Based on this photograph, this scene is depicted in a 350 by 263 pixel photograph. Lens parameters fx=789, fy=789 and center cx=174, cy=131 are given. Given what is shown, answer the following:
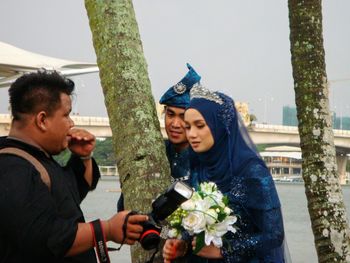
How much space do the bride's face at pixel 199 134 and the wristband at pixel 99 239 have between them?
28.9 inches

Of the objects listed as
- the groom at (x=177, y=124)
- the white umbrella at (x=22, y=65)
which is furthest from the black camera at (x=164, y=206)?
the white umbrella at (x=22, y=65)

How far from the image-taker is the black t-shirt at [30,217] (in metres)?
2.34

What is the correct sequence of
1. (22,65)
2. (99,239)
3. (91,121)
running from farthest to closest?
(91,121)
(22,65)
(99,239)

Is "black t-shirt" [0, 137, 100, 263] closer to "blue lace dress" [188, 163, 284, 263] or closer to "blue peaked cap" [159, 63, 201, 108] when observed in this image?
"blue lace dress" [188, 163, 284, 263]

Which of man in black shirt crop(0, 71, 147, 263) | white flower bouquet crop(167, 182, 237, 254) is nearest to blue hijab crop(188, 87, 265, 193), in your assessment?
white flower bouquet crop(167, 182, 237, 254)

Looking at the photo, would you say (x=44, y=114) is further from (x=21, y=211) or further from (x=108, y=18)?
(x=108, y=18)

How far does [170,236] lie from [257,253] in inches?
13.4

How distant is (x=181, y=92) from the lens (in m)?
3.98

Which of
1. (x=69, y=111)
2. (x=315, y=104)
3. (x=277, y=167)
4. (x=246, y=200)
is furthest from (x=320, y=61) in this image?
(x=277, y=167)

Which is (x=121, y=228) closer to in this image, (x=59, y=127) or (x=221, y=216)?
(x=59, y=127)

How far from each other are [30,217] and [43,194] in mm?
84

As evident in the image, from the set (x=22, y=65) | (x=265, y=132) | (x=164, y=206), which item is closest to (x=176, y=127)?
(x=164, y=206)

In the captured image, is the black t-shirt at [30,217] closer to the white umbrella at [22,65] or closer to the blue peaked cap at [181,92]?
the blue peaked cap at [181,92]

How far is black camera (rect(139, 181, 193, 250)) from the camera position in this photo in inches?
99.5
